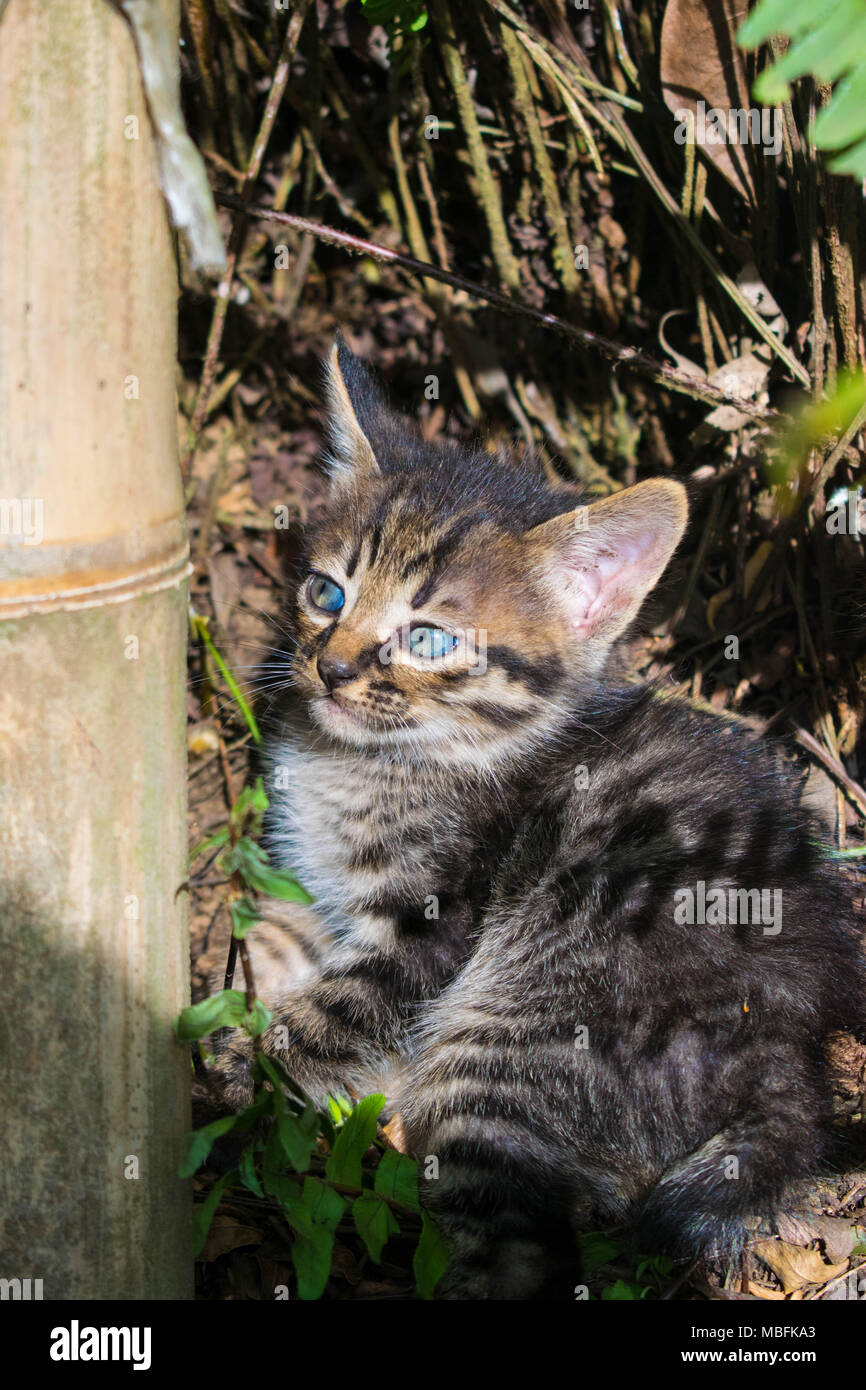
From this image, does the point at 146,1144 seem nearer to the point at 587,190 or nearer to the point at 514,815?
the point at 514,815

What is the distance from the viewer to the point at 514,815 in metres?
2.84

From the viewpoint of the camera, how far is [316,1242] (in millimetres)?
2123

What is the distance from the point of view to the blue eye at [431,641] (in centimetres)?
278

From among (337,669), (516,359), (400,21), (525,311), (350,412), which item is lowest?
(337,669)

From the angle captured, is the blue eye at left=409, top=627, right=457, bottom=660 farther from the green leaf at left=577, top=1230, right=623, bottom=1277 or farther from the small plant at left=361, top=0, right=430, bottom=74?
the small plant at left=361, top=0, right=430, bottom=74

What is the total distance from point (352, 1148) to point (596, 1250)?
0.59 metres

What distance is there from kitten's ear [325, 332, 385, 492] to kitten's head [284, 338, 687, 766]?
0.22m

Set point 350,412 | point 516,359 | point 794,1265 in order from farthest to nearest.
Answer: point 516,359
point 350,412
point 794,1265

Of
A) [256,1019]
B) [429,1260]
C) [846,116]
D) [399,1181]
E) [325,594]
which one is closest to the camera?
[846,116]

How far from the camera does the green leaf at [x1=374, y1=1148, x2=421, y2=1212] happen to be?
94.2 inches

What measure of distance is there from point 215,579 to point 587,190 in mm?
1905

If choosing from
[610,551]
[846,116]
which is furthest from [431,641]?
[846,116]

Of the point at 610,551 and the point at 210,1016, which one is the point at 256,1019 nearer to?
the point at 210,1016

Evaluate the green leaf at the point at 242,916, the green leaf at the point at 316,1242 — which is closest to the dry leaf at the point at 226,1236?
the green leaf at the point at 316,1242
